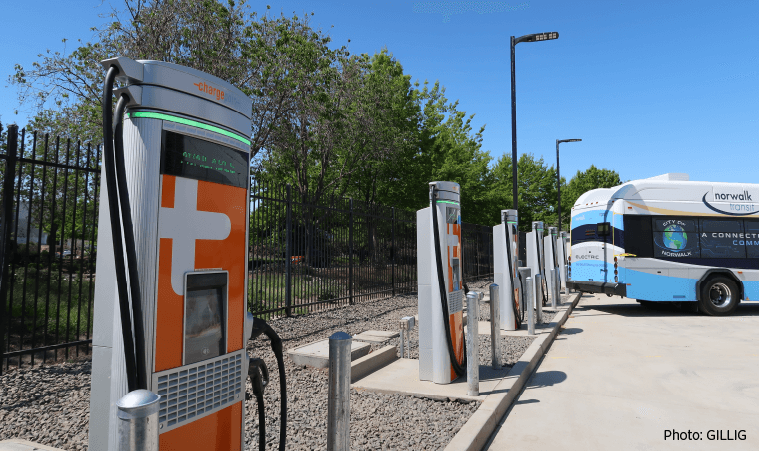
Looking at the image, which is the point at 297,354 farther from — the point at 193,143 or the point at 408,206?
the point at 408,206

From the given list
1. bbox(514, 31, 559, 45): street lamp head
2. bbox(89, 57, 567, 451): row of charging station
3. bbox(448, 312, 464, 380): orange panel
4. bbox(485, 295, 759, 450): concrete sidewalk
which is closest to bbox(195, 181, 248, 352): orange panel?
bbox(89, 57, 567, 451): row of charging station

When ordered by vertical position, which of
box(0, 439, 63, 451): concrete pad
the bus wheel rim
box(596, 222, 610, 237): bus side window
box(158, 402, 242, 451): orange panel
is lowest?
box(0, 439, 63, 451): concrete pad

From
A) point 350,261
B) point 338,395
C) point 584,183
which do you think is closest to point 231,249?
point 338,395

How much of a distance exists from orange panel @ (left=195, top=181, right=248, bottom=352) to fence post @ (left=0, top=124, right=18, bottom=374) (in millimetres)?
3995

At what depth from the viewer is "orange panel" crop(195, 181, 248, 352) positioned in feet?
6.91

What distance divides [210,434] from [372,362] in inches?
161

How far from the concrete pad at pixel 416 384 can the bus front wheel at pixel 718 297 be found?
926 centimetres

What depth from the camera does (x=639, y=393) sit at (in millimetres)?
5656

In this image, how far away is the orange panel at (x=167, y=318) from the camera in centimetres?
190

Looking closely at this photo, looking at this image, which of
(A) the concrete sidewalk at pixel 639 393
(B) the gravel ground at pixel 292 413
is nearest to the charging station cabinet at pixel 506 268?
(A) the concrete sidewalk at pixel 639 393

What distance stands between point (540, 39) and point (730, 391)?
35.5 ft

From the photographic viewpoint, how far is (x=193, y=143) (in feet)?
6.82

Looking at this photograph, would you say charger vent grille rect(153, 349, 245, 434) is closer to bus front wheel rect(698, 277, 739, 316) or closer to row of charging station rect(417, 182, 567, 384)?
row of charging station rect(417, 182, 567, 384)

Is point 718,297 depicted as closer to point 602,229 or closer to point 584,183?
point 602,229
